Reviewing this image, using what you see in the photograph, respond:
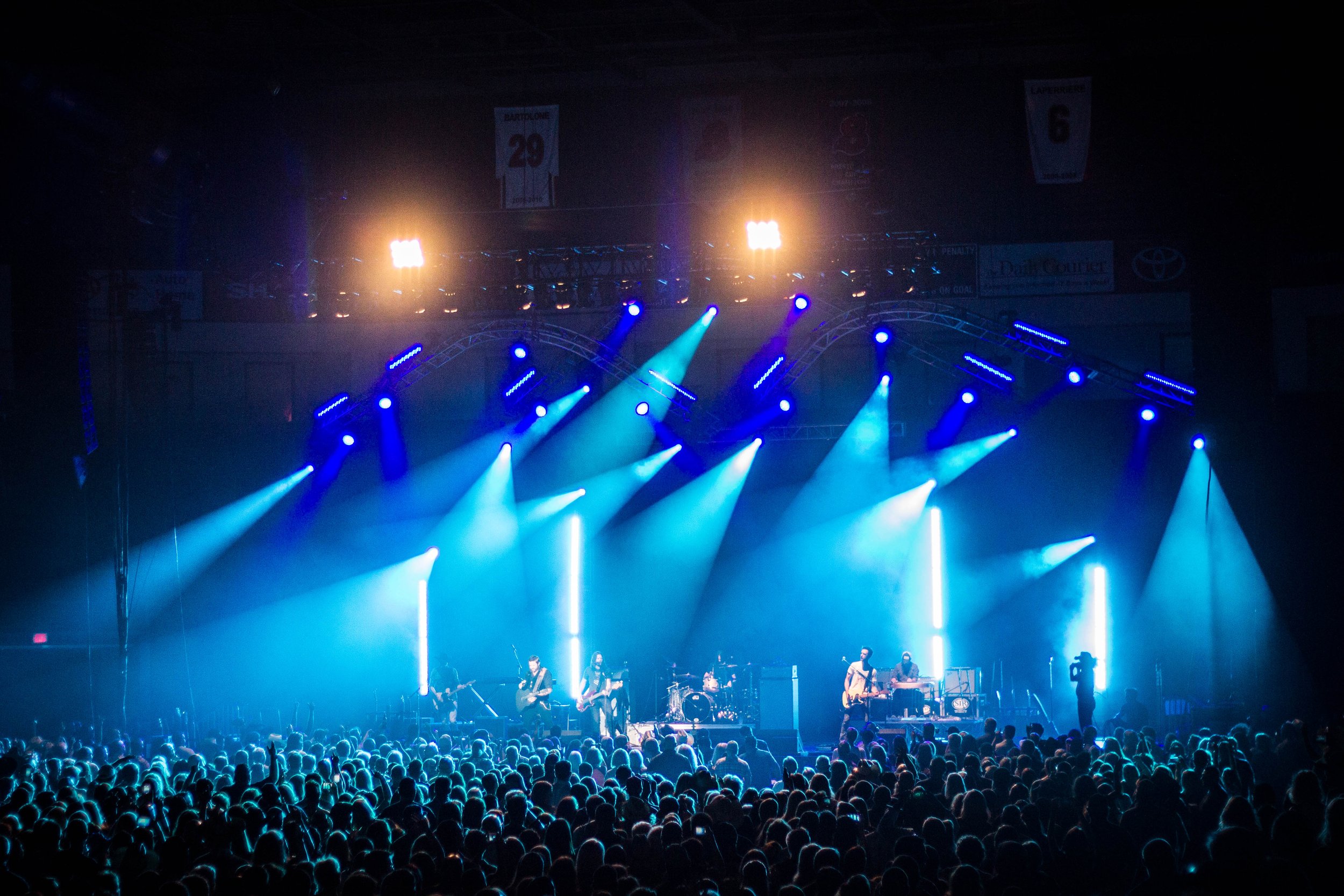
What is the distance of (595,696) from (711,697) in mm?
1842

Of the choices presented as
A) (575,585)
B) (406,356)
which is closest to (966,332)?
(406,356)

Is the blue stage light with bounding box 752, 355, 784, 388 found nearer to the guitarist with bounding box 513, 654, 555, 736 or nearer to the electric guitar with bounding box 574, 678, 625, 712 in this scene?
the electric guitar with bounding box 574, 678, 625, 712

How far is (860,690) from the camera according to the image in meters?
17.1

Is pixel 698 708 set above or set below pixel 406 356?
below

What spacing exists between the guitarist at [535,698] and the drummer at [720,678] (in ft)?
7.76

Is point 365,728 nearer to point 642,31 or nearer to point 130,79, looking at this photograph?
point 130,79

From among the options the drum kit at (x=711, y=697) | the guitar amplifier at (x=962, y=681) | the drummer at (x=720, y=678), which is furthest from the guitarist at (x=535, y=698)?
the guitar amplifier at (x=962, y=681)

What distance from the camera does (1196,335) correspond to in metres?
12.5

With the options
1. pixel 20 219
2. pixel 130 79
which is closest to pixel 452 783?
pixel 20 219

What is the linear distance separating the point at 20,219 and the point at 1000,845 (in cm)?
1118

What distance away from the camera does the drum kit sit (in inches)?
685

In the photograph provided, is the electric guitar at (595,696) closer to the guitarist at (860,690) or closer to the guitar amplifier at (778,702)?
the guitar amplifier at (778,702)

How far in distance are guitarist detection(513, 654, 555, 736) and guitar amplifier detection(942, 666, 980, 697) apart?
5.85m

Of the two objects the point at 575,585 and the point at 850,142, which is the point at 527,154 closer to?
the point at 850,142
